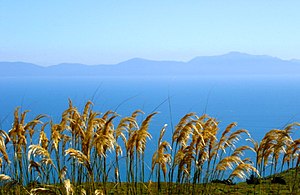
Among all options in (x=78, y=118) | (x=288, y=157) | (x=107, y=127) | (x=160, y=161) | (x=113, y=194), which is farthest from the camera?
(x=113, y=194)

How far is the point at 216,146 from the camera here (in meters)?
5.46

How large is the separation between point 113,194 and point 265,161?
9.70 feet

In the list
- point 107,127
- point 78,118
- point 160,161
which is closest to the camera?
point 107,127

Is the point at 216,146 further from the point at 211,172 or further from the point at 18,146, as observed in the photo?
the point at 18,146

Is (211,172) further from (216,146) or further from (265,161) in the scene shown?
(265,161)

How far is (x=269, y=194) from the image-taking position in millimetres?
7684

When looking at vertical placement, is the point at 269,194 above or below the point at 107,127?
below

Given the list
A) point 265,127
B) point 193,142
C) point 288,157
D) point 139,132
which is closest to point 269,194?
point 288,157

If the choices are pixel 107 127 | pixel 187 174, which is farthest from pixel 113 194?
pixel 107 127

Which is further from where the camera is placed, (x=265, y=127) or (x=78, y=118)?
(x=265, y=127)

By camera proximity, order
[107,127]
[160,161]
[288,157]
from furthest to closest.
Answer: [288,157] < [160,161] < [107,127]

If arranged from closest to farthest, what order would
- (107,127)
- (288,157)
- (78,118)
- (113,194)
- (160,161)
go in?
(107,127) < (160,161) < (78,118) < (288,157) < (113,194)

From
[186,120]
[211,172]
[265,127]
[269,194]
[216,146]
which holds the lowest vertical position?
[265,127]

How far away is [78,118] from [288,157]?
3.09 metres
